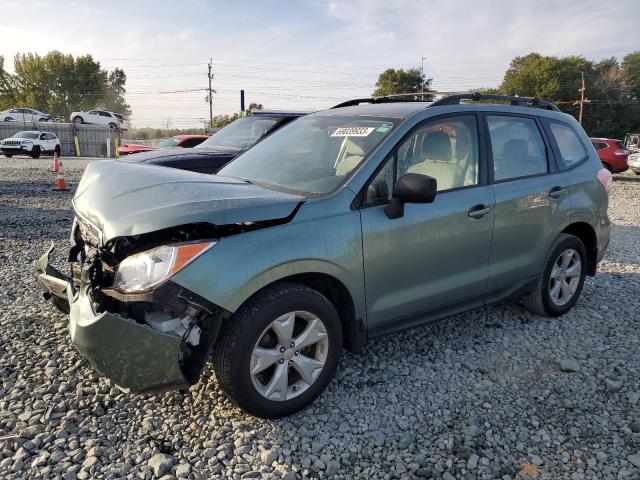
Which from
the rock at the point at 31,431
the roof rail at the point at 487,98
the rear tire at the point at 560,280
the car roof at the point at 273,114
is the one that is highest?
the car roof at the point at 273,114

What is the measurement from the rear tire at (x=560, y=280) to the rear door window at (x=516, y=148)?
0.72 m

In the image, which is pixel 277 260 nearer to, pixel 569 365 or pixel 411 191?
pixel 411 191

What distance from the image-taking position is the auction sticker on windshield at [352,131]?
3.35 meters

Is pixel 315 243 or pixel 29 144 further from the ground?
pixel 29 144

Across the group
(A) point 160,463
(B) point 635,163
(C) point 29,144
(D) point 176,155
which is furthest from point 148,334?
(C) point 29,144

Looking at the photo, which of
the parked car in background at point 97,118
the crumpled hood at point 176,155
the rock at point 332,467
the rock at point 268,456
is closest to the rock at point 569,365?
the rock at point 332,467

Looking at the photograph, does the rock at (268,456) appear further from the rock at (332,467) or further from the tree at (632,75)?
the tree at (632,75)

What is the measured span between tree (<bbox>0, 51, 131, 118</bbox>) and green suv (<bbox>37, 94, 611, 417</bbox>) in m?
86.0

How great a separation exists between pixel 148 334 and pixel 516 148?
124 inches

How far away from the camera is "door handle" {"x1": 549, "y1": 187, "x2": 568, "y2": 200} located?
4.05m

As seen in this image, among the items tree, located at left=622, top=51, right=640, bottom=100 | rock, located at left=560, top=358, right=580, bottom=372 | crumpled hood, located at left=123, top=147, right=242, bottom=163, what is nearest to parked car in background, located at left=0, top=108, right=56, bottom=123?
crumpled hood, located at left=123, top=147, right=242, bottom=163

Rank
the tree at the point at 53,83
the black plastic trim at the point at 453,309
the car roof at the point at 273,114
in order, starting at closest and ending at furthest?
the black plastic trim at the point at 453,309
the car roof at the point at 273,114
the tree at the point at 53,83

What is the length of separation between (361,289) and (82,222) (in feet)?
5.80

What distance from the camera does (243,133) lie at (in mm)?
8328
